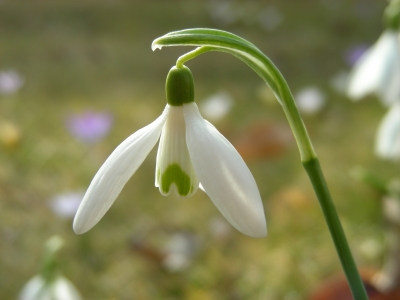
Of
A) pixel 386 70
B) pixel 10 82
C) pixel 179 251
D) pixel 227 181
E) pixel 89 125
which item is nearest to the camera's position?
pixel 227 181

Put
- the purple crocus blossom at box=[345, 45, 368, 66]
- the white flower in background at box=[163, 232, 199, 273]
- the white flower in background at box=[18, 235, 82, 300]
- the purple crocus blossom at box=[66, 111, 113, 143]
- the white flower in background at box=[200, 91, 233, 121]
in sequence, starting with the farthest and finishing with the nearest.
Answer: the purple crocus blossom at box=[345, 45, 368, 66], the white flower in background at box=[200, 91, 233, 121], the purple crocus blossom at box=[66, 111, 113, 143], the white flower in background at box=[163, 232, 199, 273], the white flower in background at box=[18, 235, 82, 300]

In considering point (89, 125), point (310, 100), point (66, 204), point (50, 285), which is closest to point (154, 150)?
point (89, 125)

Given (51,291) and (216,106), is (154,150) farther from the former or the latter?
(51,291)

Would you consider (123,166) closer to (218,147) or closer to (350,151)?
(218,147)

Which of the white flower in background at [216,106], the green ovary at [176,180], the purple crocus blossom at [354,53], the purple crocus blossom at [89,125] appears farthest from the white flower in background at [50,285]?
the purple crocus blossom at [354,53]

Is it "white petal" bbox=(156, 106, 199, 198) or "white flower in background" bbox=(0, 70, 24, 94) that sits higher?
"white flower in background" bbox=(0, 70, 24, 94)

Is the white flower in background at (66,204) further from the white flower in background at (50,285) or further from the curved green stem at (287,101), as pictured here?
the curved green stem at (287,101)

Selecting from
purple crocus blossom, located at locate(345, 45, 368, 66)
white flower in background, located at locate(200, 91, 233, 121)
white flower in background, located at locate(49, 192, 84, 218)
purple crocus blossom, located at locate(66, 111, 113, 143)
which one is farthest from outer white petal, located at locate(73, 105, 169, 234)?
purple crocus blossom, located at locate(345, 45, 368, 66)

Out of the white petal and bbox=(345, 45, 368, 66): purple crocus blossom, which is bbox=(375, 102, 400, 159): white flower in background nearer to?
the white petal
